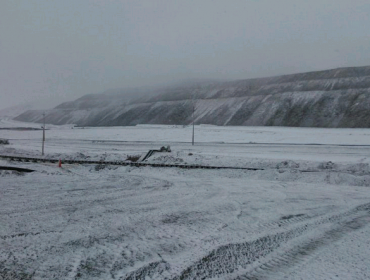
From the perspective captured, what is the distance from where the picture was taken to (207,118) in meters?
86.8

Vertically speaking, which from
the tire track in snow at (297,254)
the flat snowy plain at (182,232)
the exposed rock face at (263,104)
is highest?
the exposed rock face at (263,104)

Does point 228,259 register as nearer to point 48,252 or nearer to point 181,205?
point 48,252

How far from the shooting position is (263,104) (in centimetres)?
8512

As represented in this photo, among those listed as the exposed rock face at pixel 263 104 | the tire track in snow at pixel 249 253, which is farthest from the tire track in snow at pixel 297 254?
the exposed rock face at pixel 263 104

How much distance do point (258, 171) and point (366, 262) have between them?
1200cm

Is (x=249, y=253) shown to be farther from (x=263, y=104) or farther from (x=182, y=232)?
(x=263, y=104)

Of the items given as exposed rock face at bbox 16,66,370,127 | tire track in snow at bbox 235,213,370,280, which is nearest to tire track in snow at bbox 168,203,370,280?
tire track in snow at bbox 235,213,370,280

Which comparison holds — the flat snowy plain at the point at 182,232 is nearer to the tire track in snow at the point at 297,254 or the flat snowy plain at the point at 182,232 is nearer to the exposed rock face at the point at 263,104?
the tire track in snow at the point at 297,254

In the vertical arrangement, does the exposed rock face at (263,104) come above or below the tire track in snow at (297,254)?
above

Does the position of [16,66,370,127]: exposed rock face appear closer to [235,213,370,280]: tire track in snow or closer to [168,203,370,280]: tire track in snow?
[235,213,370,280]: tire track in snow

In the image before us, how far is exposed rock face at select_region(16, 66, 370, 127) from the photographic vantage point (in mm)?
71938

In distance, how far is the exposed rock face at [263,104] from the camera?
71938 mm

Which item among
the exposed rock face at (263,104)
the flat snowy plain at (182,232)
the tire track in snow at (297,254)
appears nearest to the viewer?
the tire track in snow at (297,254)

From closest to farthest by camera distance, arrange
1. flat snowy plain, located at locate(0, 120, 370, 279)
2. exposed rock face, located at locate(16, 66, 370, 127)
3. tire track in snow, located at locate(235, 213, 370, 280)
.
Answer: tire track in snow, located at locate(235, 213, 370, 280) → flat snowy plain, located at locate(0, 120, 370, 279) → exposed rock face, located at locate(16, 66, 370, 127)
